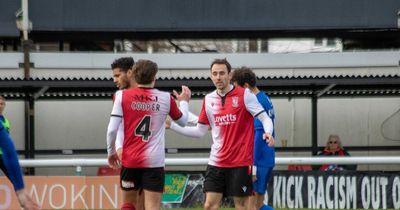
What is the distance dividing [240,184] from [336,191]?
5405mm

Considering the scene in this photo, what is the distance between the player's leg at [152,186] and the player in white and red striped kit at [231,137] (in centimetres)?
87

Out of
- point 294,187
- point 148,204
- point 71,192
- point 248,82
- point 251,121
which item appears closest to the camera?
point 148,204

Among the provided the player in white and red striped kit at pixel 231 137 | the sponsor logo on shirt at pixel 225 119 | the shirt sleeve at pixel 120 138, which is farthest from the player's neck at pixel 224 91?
the shirt sleeve at pixel 120 138

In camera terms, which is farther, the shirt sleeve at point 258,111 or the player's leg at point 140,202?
the shirt sleeve at point 258,111

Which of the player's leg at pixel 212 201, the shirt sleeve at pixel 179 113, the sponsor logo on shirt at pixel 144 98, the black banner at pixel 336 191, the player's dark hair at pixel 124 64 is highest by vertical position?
the player's dark hair at pixel 124 64

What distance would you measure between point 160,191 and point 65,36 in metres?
13.2

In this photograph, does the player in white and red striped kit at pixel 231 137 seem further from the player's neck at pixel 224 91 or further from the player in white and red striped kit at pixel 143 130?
the player in white and red striped kit at pixel 143 130

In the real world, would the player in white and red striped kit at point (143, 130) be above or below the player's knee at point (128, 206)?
above

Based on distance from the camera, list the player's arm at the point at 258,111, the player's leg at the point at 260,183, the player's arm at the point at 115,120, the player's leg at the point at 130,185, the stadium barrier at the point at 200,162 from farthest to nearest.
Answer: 1. the stadium barrier at the point at 200,162
2. the player's leg at the point at 260,183
3. the player's arm at the point at 258,111
4. the player's leg at the point at 130,185
5. the player's arm at the point at 115,120

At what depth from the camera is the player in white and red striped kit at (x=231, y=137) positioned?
34.0 feet

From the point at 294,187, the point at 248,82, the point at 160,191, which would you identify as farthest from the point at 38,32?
the point at 160,191

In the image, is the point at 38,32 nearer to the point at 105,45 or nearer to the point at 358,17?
the point at 105,45

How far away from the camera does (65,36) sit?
2241cm

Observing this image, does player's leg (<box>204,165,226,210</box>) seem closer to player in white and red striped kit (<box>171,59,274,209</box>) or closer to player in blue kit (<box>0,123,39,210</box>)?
player in white and red striped kit (<box>171,59,274,209</box>)
